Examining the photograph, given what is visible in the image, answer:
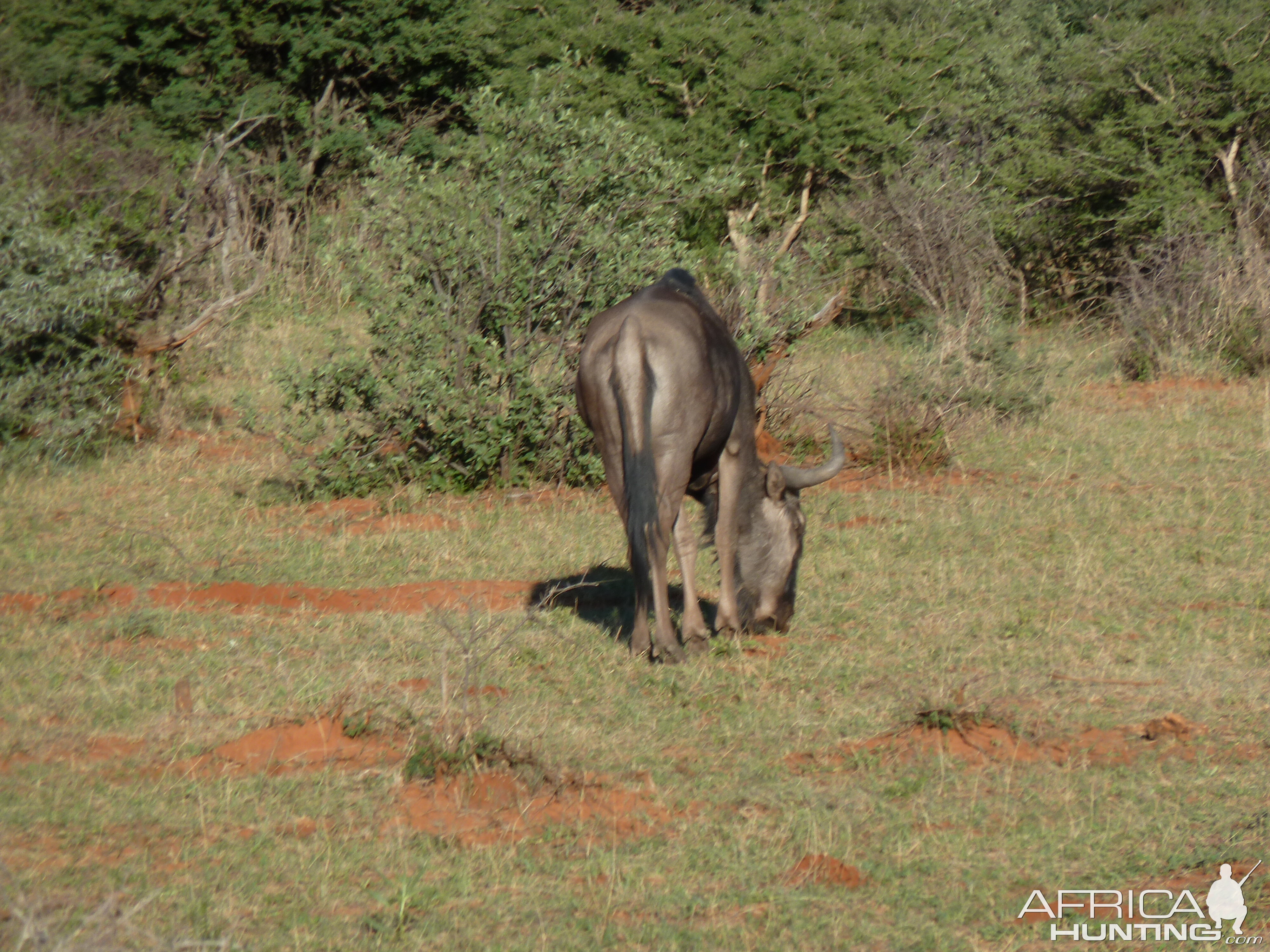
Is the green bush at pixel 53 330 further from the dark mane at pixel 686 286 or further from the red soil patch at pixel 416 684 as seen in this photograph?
the red soil patch at pixel 416 684

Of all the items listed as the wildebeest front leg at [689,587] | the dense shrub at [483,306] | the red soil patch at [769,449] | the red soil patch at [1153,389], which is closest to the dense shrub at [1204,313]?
the red soil patch at [1153,389]

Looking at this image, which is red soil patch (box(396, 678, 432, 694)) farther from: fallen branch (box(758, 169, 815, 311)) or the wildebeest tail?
fallen branch (box(758, 169, 815, 311))

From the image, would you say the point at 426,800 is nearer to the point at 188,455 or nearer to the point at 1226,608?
the point at 1226,608

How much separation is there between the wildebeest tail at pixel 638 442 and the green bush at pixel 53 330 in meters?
5.85

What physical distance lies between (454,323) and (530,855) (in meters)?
6.24

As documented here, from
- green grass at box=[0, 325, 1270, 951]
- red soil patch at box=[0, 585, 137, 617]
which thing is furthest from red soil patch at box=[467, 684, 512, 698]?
red soil patch at box=[0, 585, 137, 617]

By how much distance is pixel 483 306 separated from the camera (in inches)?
401

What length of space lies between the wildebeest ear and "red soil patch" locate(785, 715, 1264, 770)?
6.24 feet

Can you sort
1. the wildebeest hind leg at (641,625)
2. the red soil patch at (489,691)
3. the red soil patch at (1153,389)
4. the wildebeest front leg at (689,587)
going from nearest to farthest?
1. the red soil patch at (489,691)
2. the wildebeest hind leg at (641,625)
3. the wildebeest front leg at (689,587)
4. the red soil patch at (1153,389)

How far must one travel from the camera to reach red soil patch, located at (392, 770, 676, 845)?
15.3 ft

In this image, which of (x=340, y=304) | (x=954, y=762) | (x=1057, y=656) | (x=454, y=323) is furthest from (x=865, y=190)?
(x=954, y=762)

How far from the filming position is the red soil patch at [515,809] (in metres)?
4.65

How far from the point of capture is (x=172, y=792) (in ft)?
15.8

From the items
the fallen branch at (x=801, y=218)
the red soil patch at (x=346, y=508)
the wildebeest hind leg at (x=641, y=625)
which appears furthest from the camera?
the fallen branch at (x=801, y=218)
